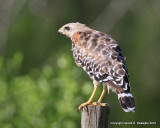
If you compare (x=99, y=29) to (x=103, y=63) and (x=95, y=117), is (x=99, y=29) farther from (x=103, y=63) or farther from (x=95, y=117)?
(x=95, y=117)

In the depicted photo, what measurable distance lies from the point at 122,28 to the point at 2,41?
3.79 metres

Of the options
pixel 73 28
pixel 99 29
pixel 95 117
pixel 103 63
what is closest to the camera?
pixel 95 117

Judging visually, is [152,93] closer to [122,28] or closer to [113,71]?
[122,28]

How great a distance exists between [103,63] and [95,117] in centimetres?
128

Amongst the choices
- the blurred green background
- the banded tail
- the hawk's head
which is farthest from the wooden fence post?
the blurred green background

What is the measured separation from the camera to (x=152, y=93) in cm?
1697

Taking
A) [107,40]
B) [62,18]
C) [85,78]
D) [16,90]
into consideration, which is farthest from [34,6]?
[107,40]

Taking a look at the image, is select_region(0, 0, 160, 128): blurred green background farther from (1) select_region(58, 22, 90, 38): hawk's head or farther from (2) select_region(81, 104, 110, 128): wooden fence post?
(2) select_region(81, 104, 110, 128): wooden fence post

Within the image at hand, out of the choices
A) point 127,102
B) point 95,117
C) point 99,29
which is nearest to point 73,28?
point 127,102

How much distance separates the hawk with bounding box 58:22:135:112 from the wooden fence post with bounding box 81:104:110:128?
1.41 feet

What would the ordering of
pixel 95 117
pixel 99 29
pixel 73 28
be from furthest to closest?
pixel 99 29
pixel 73 28
pixel 95 117

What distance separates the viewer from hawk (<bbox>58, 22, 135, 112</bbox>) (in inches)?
277

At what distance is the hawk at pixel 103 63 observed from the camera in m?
7.03

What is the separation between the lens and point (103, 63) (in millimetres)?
7551
